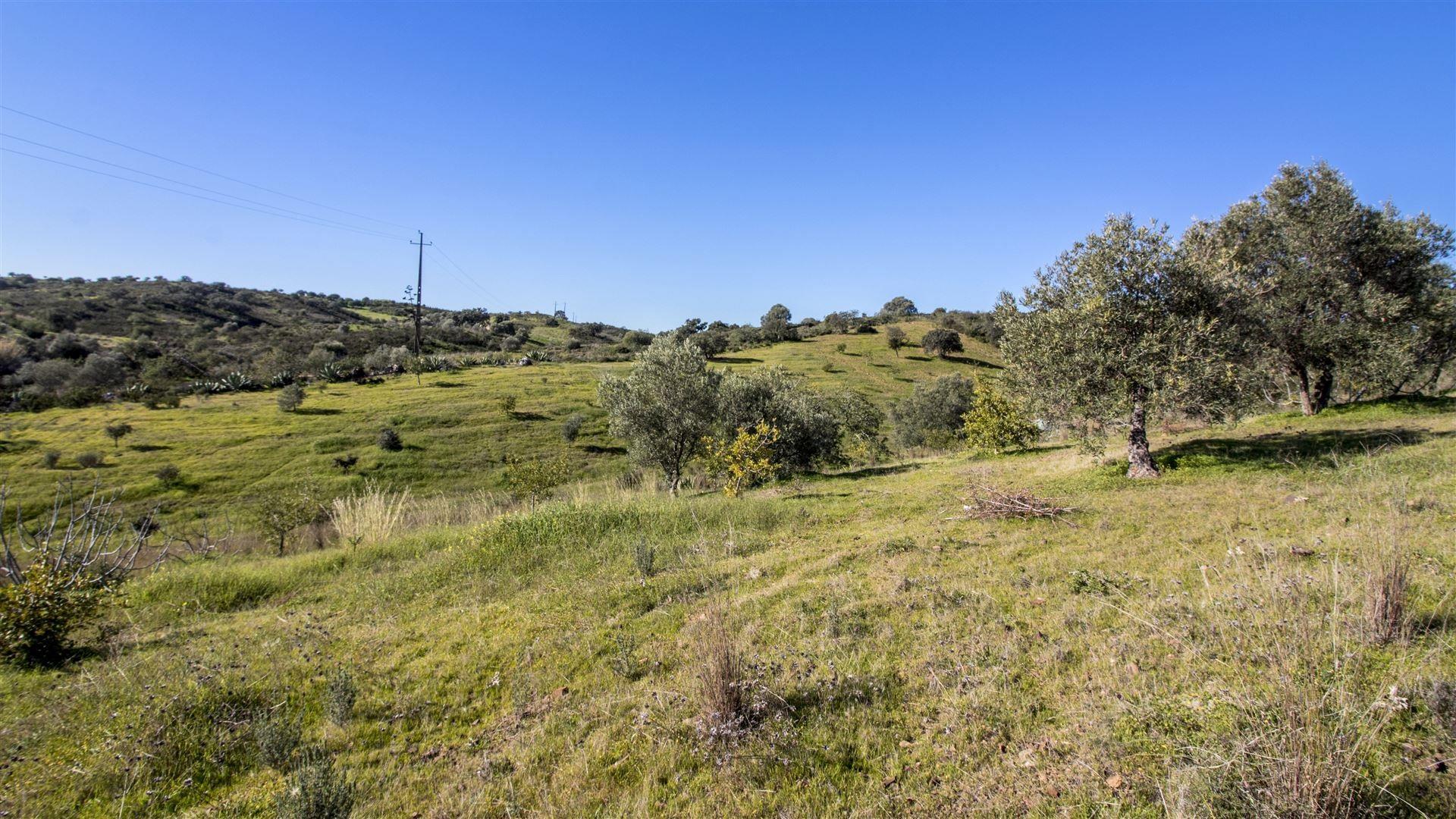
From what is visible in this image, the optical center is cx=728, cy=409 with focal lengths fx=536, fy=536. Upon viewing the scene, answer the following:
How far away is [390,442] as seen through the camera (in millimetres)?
38812

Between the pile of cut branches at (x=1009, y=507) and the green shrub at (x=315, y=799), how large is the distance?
1101 centimetres

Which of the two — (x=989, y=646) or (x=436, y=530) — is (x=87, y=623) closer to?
(x=436, y=530)

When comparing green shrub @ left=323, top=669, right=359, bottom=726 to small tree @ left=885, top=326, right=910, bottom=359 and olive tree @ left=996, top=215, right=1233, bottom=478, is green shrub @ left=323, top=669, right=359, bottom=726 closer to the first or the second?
olive tree @ left=996, top=215, right=1233, bottom=478

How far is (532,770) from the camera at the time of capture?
4715 mm

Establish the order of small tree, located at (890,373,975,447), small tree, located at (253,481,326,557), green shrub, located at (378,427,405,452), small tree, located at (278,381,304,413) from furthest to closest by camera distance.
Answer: small tree, located at (278,381,304,413), small tree, located at (890,373,975,447), green shrub, located at (378,427,405,452), small tree, located at (253,481,326,557)

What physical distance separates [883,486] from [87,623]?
17.8 m

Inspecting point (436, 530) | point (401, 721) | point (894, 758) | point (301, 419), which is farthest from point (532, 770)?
point (301, 419)

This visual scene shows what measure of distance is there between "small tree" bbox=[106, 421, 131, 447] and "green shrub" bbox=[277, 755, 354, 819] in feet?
164

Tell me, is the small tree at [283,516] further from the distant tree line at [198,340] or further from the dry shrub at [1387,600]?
the distant tree line at [198,340]

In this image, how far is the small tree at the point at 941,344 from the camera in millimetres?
75938

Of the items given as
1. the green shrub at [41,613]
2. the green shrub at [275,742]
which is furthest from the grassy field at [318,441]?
the green shrub at [275,742]

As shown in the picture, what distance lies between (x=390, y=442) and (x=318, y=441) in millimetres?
5048

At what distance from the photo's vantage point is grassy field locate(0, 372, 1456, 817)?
3.91m

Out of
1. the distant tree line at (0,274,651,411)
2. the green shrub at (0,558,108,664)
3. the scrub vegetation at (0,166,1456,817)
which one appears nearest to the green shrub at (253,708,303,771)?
the scrub vegetation at (0,166,1456,817)
